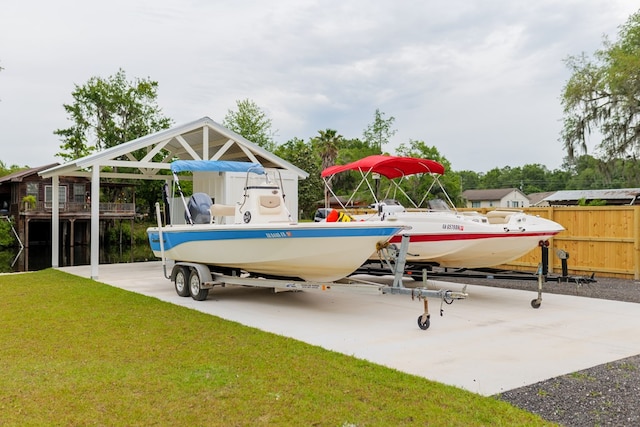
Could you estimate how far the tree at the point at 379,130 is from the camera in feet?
176

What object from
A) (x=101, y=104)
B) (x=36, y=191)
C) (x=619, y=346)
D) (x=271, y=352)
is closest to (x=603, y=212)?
(x=619, y=346)

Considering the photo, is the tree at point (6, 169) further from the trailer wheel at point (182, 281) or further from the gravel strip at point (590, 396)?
the gravel strip at point (590, 396)

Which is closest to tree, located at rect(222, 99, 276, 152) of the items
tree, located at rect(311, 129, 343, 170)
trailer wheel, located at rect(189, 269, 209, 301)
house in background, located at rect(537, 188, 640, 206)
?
tree, located at rect(311, 129, 343, 170)

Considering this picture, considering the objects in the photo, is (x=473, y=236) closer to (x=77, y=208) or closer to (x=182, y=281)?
(x=182, y=281)

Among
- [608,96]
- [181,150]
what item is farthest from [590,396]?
[608,96]

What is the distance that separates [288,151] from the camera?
52.8 m

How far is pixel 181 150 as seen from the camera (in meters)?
17.8

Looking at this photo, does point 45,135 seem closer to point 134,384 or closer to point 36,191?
point 36,191

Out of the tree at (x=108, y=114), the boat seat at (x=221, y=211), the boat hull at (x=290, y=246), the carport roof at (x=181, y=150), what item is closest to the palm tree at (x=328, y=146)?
the tree at (x=108, y=114)

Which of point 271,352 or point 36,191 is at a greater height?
point 36,191

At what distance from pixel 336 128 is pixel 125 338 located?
47081 millimetres

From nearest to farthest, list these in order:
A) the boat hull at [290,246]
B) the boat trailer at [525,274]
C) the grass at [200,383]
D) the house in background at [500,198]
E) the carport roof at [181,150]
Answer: the grass at [200,383] < the boat hull at [290,246] < the boat trailer at [525,274] < the carport roof at [181,150] < the house in background at [500,198]

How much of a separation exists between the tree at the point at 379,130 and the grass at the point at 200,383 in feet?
157

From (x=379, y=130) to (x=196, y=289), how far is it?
45.8m
